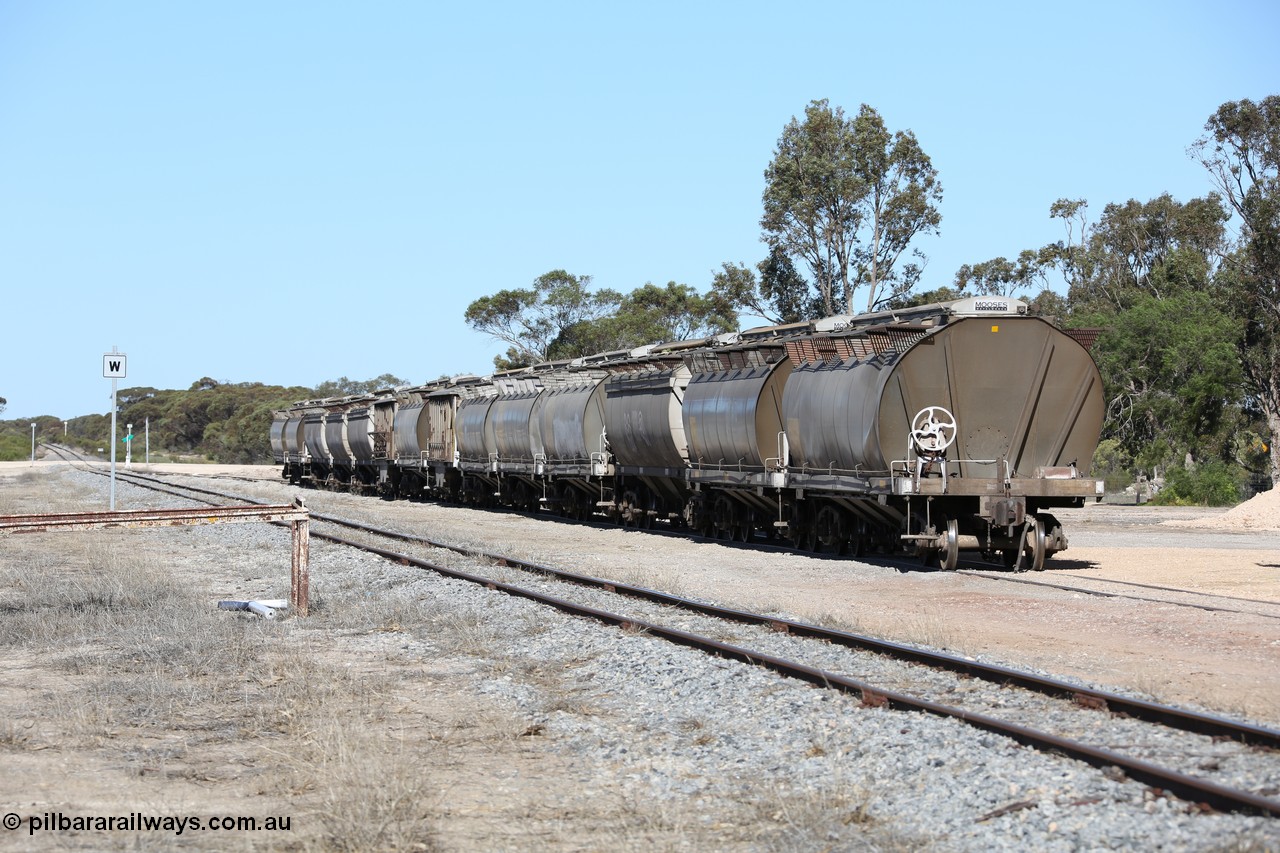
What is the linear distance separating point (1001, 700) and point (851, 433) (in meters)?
11.4

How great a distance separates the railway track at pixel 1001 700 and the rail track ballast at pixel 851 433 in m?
6.02

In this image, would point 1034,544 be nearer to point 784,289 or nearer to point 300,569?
point 300,569

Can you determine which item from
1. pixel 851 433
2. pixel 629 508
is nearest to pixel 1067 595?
pixel 851 433

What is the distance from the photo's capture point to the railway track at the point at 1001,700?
705 centimetres

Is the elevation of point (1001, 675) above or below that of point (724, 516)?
below

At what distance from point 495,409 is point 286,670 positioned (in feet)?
96.9

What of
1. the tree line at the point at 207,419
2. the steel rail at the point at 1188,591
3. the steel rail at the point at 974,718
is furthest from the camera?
the tree line at the point at 207,419

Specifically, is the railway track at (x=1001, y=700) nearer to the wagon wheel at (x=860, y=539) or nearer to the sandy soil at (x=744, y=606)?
the sandy soil at (x=744, y=606)

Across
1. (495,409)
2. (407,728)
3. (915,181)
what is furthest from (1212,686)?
(915,181)

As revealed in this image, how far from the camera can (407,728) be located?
9188 millimetres

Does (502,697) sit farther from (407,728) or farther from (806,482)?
(806,482)

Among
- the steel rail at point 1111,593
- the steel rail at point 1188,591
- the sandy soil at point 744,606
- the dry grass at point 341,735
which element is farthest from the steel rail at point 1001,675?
the steel rail at point 1188,591

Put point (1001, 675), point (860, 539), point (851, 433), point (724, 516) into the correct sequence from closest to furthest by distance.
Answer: point (1001, 675) → point (851, 433) → point (860, 539) → point (724, 516)

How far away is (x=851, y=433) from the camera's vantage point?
67.4 ft
